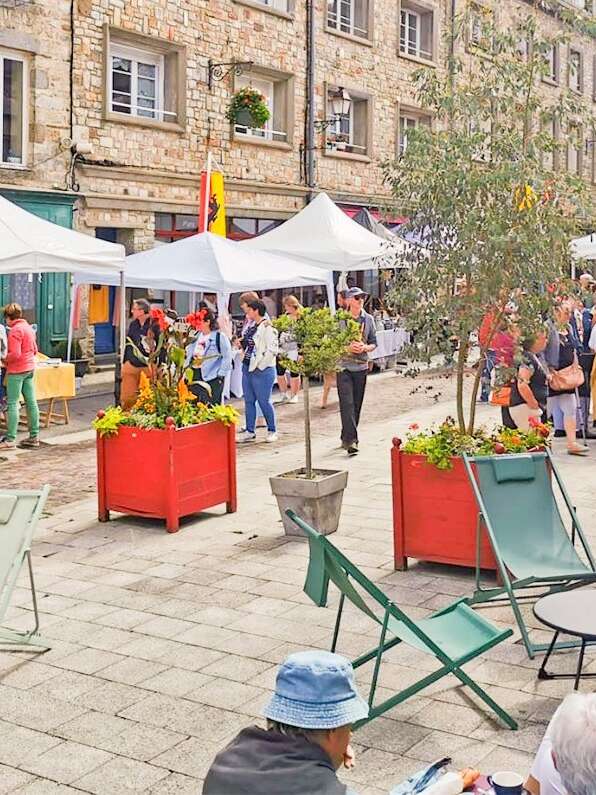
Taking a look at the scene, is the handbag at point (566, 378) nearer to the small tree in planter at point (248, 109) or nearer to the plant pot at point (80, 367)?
the plant pot at point (80, 367)

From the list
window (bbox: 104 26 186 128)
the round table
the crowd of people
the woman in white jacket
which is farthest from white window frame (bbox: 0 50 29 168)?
the round table

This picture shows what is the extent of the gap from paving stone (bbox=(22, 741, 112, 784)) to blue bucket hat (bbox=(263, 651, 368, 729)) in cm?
184

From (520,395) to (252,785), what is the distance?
8.08 metres

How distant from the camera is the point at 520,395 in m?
10.5

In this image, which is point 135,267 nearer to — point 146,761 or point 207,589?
point 207,589

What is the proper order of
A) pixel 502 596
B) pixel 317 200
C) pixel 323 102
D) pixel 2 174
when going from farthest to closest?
pixel 323 102 → pixel 317 200 → pixel 2 174 → pixel 502 596

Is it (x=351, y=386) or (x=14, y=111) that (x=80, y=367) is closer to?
(x=14, y=111)

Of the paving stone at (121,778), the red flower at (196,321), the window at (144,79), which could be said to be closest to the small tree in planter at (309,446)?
the red flower at (196,321)

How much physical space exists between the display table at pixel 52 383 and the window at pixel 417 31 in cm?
1662

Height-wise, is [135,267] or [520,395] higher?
[135,267]

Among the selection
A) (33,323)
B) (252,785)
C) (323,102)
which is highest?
(323,102)

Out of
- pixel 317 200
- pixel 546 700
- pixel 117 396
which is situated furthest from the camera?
pixel 317 200

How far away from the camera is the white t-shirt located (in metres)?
3.23

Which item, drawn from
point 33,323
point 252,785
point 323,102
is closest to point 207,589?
point 252,785
